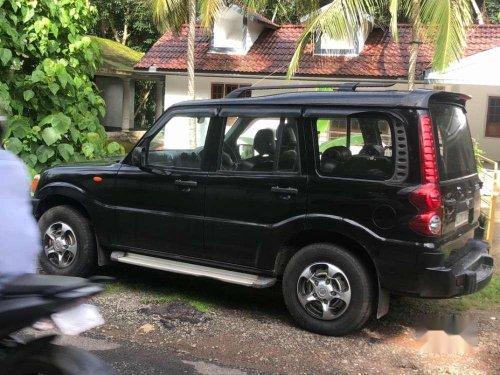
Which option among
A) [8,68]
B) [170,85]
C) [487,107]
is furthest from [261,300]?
[487,107]

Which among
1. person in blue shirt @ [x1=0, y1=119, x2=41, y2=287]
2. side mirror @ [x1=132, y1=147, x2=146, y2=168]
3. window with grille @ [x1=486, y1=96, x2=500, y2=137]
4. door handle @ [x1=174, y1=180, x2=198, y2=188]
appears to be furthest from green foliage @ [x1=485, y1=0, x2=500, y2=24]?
person in blue shirt @ [x1=0, y1=119, x2=41, y2=287]

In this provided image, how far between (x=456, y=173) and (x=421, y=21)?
22.2 feet

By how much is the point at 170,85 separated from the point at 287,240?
13.3m

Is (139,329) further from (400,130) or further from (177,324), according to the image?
(400,130)

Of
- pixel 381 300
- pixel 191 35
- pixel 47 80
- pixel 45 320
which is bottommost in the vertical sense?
pixel 381 300

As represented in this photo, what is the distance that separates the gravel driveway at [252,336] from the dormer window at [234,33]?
12036 mm

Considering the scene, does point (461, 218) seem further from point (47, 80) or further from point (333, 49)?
point (333, 49)

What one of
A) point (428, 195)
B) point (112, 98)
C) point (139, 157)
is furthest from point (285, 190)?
point (112, 98)

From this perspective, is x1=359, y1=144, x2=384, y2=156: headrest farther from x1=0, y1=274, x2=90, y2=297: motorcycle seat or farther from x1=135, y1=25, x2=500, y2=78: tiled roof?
x1=135, y1=25, x2=500, y2=78: tiled roof

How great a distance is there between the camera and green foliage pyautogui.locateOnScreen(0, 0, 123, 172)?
8.38 meters

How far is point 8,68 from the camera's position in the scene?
8531mm

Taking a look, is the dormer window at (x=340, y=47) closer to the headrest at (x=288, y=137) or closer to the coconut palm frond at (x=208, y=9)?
the coconut palm frond at (x=208, y=9)

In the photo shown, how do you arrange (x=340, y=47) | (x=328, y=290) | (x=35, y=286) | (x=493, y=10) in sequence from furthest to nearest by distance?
(x=493, y=10), (x=340, y=47), (x=328, y=290), (x=35, y=286)

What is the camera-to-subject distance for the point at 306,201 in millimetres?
4789
